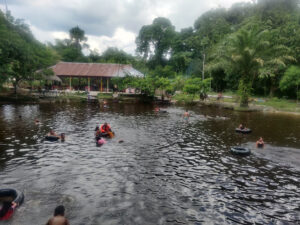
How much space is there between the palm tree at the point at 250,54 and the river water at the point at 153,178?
17.3 m

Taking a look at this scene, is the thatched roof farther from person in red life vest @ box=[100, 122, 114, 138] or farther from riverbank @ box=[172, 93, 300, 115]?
person in red life vest @ box=[100, 122, 114, 138]

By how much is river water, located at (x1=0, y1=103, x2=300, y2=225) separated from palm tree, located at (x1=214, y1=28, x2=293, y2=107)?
1728cm

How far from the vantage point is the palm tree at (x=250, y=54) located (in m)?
31.3

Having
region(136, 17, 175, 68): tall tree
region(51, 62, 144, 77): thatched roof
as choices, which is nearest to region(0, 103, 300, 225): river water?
region(51, 62, 144, 77): thatched roof

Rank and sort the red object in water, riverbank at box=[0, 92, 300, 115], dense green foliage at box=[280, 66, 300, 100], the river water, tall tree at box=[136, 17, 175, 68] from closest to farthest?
the red object in water, the river water, dense green foliage at box=[280, 66, 300, 100], riverbank at box=[0, 92, 300, 115], tall tree at box=[136, 17, 175, 68]

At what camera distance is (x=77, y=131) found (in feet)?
62.6

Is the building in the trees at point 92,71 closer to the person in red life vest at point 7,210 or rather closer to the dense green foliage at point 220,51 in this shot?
the dense green foliage at point 220,51

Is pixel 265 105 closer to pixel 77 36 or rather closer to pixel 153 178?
pixel 153 178

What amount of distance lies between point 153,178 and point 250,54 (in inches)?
1085

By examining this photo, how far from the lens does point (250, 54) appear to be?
30906 millimetres

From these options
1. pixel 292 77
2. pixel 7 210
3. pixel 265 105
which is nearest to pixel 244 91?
pixel 265 105

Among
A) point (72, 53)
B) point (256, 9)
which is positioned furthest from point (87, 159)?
point (72, 53)

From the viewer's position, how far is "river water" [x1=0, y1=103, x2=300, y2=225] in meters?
7.61

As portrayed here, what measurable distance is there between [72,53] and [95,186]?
7779cm
